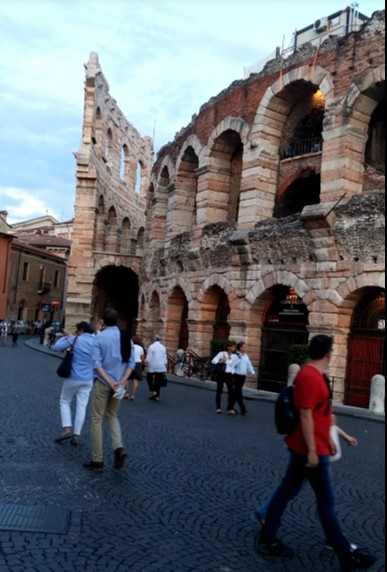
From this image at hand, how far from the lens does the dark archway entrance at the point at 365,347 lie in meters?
16.3

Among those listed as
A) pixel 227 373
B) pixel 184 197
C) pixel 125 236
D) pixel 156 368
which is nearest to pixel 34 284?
pixel 125 236

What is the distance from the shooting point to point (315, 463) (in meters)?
4.34

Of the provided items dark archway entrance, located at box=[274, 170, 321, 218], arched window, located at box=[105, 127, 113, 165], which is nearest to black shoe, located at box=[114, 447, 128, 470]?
dark archway entrance, located at box=[274, 170, 321, 218]

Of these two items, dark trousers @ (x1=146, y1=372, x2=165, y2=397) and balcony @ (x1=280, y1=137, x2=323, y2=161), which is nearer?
dark trousers @ (x1=146, y1=372, x2=165, y2=397)

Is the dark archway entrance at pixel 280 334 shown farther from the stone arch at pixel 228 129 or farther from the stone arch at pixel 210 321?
the stone arch at pixel 228 129

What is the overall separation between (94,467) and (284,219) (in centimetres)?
1288

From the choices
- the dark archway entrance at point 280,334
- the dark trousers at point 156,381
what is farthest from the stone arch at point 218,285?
the dark trousers at point 156,381

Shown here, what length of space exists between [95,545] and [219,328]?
17898 mm

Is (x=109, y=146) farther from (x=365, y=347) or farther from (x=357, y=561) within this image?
(x=357, y=561)

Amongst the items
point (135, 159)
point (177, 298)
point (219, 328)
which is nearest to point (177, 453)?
point (219, 328)

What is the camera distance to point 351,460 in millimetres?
8812

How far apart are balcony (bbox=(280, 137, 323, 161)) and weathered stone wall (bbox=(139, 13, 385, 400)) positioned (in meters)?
0.39

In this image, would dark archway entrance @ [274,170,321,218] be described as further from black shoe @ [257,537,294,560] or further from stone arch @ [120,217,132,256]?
stone arch @ [120,217,132,256]

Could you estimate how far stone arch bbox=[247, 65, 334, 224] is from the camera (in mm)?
19875
